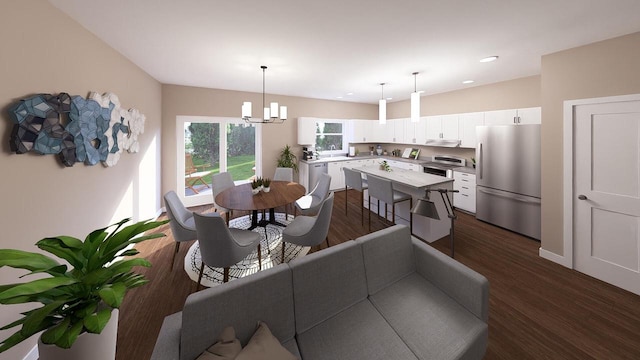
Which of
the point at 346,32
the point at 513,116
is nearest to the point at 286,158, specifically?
the point at 346,32

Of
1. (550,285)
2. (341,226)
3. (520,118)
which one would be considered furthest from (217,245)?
(520,118)

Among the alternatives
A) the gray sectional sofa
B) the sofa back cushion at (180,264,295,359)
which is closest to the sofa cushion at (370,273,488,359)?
the gray sectional sofa

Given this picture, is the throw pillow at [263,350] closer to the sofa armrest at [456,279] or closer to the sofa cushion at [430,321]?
the sofa cushion at [430,321]

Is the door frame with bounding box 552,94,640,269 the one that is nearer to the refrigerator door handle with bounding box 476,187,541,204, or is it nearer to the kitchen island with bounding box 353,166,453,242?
the refrigerator door handle with bounding box 476,187,541,204

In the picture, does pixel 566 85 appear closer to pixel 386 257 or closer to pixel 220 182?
pixel 386 257

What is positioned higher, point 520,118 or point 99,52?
point 99,52

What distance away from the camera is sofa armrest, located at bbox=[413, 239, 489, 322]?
1510mm

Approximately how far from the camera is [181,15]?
2.10m

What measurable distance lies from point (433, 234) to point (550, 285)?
128 cm

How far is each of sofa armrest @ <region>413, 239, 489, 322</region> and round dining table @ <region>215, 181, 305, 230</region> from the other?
1.66 metres

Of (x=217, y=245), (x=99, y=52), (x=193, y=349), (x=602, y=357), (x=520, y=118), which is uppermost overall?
(x=99, y=52)

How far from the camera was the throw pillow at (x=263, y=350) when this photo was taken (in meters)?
1.11

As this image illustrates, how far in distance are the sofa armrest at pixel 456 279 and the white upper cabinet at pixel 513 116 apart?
3542 mm

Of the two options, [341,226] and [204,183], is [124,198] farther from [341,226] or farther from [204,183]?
[341,226]
